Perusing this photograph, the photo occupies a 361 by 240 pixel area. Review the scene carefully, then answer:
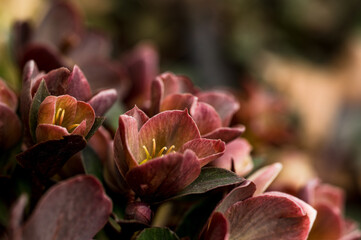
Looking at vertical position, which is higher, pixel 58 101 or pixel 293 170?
pixel 58 101

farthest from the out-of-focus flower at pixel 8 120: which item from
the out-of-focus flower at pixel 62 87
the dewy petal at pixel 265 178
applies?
the dewy petal at pixel 265 178

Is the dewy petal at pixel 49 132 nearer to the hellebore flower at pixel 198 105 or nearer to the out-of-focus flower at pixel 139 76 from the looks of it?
the hellebore flower at pixel 198 105

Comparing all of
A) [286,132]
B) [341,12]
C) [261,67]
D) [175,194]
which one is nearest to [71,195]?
[175,194]

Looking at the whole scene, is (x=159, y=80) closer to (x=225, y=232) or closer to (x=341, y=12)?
(x=225, y=232)

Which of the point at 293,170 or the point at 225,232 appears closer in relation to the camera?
the point at 225,232

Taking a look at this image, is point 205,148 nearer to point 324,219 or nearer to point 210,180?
point 210,180

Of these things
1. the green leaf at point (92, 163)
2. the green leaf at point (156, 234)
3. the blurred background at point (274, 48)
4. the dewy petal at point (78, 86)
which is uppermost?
the dewy petal at point (78, 86)

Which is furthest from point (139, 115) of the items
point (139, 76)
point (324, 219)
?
point (139, 76)
